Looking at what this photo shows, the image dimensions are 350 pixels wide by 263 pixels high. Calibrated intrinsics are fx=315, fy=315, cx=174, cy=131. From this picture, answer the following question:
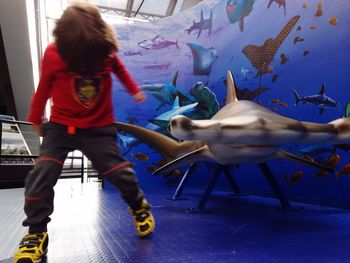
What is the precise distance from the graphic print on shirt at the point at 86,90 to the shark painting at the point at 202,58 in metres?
2.21

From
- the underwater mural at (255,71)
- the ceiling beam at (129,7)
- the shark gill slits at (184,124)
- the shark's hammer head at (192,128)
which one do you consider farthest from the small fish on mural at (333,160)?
the ceiling beam at (129,7)

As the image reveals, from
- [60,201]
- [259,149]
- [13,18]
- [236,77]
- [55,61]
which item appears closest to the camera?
[55,61]

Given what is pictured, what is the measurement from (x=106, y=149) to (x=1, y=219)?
87 cm

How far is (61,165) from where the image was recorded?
3.55 feet

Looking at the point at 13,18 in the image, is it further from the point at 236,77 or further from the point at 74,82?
the point at 74,82

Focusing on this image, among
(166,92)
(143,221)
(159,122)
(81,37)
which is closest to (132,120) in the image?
(159,122)

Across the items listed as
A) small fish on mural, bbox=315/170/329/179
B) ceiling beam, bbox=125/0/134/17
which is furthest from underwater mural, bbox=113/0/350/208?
ceiling beam, bbox=125/0/134/17

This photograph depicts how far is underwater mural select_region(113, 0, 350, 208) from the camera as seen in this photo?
1.95 metres

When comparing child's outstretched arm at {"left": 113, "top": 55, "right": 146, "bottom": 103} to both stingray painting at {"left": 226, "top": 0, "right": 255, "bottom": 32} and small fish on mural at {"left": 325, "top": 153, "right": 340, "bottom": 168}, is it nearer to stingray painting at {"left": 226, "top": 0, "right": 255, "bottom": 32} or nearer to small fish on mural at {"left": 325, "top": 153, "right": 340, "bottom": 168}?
small fish on mural at {"left": 325, "top": 153, "right": 340, "bottom": 168}

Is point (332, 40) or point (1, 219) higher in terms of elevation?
point (332, 40)

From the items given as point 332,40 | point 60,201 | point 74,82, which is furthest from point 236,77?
point 74,82

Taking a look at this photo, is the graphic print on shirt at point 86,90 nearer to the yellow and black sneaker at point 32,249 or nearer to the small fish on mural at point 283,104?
the yellow and black sneaker at point 32,249

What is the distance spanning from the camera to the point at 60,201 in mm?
2232

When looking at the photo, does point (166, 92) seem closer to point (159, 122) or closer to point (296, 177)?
point (159, 122)
